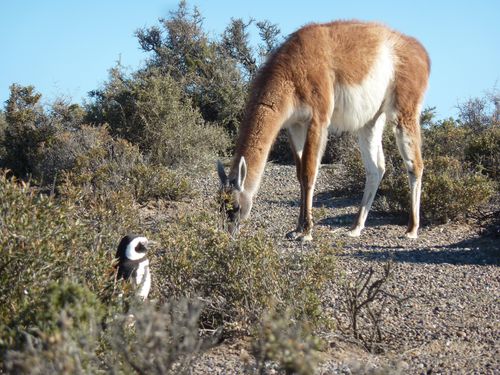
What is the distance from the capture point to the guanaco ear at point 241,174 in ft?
25.8

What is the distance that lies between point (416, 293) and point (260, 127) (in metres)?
2.88

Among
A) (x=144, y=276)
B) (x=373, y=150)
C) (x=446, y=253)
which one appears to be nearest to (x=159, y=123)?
(x=373, y=150)

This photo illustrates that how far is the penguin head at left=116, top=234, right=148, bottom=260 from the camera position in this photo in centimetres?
520

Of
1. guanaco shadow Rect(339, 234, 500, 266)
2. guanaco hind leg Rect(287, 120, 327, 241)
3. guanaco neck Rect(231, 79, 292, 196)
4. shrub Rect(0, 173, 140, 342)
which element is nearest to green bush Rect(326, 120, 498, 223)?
guanaco shadow Rect(339, 234, 500, 266)

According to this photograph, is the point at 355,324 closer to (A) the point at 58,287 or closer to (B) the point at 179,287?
(B) the point at 179,287

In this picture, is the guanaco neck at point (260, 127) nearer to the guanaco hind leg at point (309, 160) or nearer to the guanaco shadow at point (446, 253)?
the guanaco hind leg at point (309, 160)

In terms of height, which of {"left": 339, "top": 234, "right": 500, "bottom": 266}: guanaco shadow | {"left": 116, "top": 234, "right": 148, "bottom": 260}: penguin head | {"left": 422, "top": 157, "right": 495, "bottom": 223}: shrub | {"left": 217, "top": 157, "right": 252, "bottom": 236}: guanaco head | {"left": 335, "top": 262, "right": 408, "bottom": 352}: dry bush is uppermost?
{"left": 422, "top": 157, "right": 495, "bottom": 223}: shrub

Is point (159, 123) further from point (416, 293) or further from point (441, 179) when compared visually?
point (416, 293)

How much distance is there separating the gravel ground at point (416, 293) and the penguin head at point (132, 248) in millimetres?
902

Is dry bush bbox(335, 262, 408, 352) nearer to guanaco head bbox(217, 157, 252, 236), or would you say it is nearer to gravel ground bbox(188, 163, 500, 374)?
gravel ground bbox(188, 163, 500, 374)

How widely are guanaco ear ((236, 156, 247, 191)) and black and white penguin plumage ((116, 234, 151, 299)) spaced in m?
2.63

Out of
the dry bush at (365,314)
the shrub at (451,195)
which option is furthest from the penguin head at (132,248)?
the shrub at (451,195)

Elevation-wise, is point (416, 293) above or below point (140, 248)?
below

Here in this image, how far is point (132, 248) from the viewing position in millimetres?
5250
